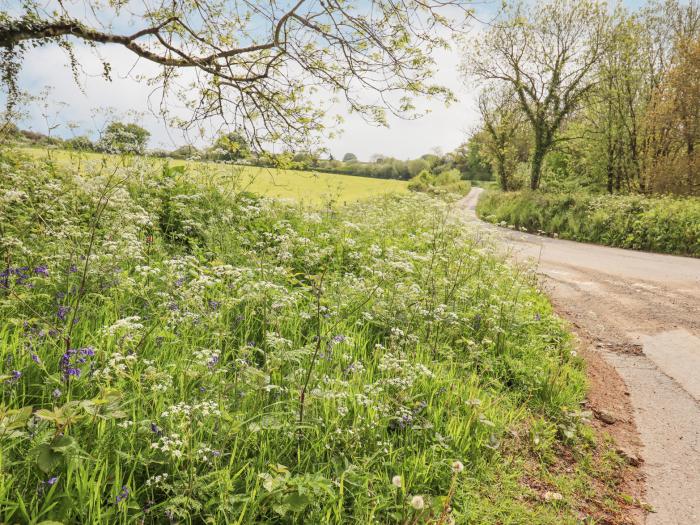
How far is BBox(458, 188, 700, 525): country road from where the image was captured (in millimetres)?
3807

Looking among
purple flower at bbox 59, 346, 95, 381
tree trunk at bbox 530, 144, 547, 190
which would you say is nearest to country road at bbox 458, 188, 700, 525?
purple flower at bbox 59, 346, 95, 381

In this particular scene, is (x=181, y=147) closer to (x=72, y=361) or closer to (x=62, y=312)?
(x=62, y=312)

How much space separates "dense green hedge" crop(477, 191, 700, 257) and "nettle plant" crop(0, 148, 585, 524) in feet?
32.2

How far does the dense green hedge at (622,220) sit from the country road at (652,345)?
124 inches

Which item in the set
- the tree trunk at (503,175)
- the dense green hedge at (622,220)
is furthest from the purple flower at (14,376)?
the tree trunk at (503,175)

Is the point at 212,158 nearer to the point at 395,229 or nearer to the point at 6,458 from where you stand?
the point at 395,229

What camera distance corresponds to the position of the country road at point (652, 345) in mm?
3807

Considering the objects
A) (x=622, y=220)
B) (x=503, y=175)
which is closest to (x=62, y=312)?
(x=622, y=220)

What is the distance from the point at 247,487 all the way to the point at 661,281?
11480mm

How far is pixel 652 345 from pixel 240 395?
259 inches

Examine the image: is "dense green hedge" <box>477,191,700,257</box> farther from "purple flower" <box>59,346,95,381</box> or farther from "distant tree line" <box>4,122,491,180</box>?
"purple flower" <box>59,346,95,381</box>

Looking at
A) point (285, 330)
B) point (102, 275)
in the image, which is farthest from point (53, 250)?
point (285, 330)

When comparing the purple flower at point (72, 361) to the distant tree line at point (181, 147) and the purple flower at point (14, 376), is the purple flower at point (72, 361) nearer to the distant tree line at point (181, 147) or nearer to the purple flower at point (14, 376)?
the purple flower at point (14, 376)

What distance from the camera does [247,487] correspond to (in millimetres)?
2547
